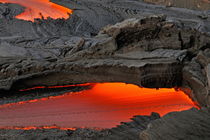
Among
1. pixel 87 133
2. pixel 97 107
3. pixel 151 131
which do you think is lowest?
pixel 87 133

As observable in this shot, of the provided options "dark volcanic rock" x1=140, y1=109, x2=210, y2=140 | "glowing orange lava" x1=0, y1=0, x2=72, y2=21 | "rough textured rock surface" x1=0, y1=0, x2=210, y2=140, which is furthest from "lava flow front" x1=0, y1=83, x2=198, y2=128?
"glowing orange lava" x1=0, y1=0, x2=72, y2=21

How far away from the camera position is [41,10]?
17.0 ft

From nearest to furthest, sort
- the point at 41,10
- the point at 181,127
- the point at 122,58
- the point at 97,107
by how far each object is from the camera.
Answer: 1. the point at 181,127
2. the point at 97,107
3. the point at 122,58
4. the point at 41,10

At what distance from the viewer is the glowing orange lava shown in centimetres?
489

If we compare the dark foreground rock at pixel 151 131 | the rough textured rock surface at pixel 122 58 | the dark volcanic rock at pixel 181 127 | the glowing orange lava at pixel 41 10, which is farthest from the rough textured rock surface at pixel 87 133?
the glowing orange lava at pixel 41 10

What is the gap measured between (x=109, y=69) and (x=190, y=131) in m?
1.64

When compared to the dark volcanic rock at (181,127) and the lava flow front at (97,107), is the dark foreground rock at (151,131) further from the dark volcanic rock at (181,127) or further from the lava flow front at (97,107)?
the lava flow front at (97,107)

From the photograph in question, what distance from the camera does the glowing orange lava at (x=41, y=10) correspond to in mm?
4891

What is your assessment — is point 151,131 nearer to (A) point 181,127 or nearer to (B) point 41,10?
(A) point 181,127

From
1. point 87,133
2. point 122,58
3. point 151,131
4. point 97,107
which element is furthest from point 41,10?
point 151,131

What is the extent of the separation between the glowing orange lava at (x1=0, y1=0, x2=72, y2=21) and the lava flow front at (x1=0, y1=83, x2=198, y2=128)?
7.21 feet

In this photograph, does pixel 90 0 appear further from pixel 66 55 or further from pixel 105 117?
pixel 105 117

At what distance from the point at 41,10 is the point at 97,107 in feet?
9.70

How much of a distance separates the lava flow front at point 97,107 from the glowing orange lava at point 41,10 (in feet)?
7.21
